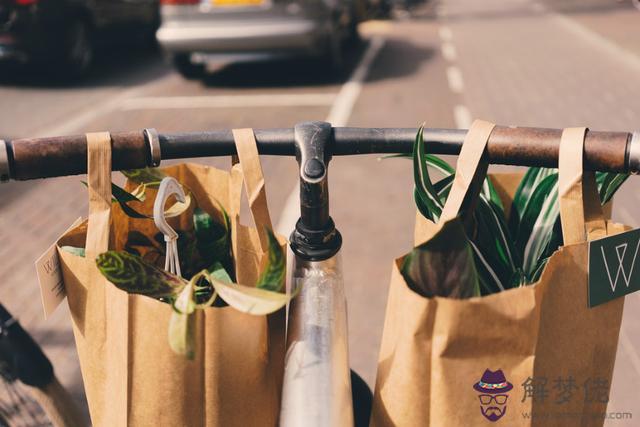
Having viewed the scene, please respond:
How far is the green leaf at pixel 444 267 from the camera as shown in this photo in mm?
779

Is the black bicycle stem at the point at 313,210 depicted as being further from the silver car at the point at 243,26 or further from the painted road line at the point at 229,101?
the silver car at the point at 243,26

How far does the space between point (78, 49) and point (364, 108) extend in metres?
3.89

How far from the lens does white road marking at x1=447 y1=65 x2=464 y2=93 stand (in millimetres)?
7148

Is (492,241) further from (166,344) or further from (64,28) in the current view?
(64,28)

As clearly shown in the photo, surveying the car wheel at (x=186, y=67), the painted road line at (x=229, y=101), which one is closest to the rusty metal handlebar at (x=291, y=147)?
the painted road line at (x=229, y=101)

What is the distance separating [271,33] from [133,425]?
6395 millimetres

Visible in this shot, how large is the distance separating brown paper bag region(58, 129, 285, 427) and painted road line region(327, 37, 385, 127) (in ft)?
15.7

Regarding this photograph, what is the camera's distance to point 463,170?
0.89m

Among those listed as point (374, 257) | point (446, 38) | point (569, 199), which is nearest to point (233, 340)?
point (569, 199)

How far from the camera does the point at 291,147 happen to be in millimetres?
997

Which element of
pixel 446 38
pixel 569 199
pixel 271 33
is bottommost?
pixel 569 199

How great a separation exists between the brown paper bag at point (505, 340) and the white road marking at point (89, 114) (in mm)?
5045

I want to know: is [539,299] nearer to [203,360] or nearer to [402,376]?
[402,376]

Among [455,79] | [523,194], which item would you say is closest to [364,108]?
[455,79]
